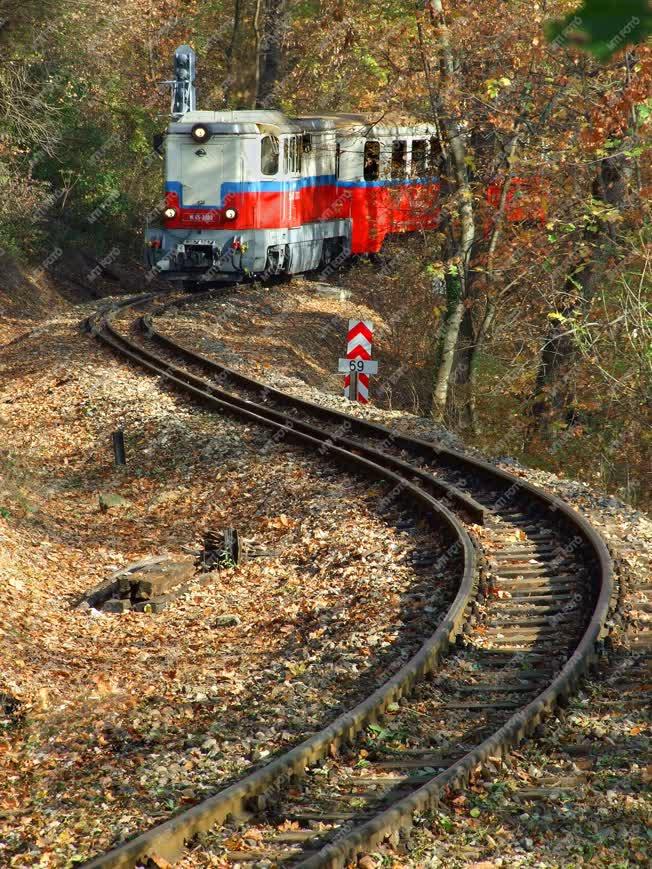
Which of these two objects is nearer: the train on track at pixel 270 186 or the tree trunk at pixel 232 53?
the train on track at pixel 270 186

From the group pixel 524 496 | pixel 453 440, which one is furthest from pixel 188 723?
pixel 453 440

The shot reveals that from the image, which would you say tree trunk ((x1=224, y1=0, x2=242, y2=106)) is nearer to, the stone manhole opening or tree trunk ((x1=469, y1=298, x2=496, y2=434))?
tree trunk ((x1=469, y1=298, x2=496, y2=434))

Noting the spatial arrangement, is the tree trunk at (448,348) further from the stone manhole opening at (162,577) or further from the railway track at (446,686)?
the stone manhole opening at (162,577)

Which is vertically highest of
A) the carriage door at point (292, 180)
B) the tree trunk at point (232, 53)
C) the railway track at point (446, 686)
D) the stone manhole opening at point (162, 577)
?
the tree trunk at point (232, 53)

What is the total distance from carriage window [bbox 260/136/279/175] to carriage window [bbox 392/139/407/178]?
428 cm

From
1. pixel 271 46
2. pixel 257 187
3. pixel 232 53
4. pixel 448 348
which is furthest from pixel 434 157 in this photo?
pixel 271 46

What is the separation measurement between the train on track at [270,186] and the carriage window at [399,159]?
3 cm

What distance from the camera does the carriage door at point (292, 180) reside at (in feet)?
80.6

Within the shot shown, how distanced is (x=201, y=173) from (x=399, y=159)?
614 centimetres

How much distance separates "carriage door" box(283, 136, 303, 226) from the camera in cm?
2457

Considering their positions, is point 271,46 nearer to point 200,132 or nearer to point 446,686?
point 200,132

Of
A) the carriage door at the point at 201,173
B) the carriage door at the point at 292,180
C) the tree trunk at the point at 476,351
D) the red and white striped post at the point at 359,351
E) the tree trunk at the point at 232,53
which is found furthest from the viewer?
the tree trunk at the point at 232,53

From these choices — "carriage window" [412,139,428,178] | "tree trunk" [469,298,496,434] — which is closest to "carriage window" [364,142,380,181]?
"carriage window" [412,139,428,178]

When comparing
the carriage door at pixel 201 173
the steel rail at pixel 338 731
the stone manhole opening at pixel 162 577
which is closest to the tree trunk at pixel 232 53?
the carriage door at pixel 201 173
